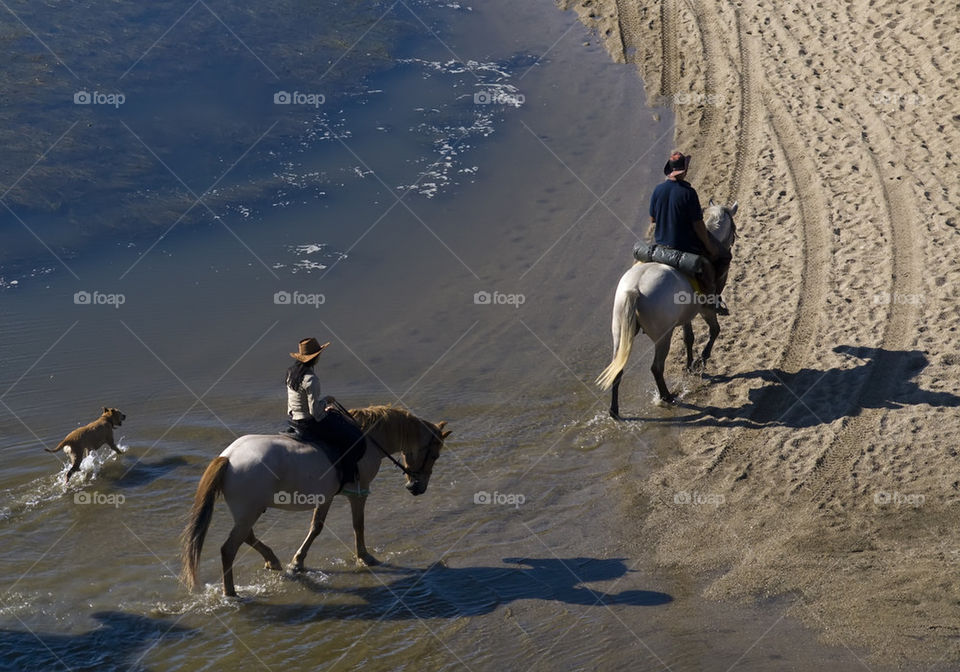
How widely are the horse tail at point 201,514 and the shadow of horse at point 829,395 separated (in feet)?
17.2

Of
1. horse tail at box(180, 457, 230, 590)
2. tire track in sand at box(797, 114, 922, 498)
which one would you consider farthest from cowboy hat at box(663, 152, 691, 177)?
horse tail at box(180, 457, 230, 590)

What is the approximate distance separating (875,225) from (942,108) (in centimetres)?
336

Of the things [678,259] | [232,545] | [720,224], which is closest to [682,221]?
[678,259]

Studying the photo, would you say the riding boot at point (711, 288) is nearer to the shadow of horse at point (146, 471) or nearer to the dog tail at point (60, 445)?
the shadow of horse at point (146, 471)

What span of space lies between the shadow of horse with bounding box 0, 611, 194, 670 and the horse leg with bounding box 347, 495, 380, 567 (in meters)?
1.67

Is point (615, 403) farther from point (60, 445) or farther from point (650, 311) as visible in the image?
point (60, 445)

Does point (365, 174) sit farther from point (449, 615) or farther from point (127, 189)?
point (449, 615)

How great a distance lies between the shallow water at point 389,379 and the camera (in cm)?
897

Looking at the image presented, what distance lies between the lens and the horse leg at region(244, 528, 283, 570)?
9378 mm

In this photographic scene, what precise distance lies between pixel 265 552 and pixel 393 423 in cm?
162

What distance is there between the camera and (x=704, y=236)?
39.5 ft

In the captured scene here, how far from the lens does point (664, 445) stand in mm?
11633

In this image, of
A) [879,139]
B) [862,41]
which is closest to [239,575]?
[879,139]

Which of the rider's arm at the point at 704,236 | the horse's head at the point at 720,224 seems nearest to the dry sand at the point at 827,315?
the horse's head at the point at 720,224
